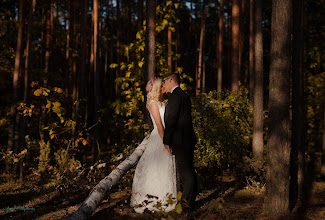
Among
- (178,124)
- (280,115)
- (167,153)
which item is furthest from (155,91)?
(280,115)

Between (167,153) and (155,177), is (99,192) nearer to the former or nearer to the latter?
(155,177)

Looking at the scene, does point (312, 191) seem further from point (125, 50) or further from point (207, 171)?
point (125, 50)

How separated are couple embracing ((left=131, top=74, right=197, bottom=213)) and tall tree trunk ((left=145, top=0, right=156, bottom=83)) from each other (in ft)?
9.09

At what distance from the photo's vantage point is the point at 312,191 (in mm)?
7625

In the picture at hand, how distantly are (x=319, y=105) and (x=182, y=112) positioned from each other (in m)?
14.3

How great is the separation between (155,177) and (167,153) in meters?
0.44

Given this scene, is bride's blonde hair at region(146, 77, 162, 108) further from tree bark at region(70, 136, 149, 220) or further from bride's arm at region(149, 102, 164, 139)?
tree bark at region(70, 136, 149, 220)

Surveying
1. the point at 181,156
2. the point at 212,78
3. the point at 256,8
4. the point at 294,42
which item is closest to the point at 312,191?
the point at 294,42

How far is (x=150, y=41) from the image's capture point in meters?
8.45

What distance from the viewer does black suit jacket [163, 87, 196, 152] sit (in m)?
5.24

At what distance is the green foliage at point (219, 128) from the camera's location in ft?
30.0

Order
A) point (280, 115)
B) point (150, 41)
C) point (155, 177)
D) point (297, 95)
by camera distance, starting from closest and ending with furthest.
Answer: point (280, 115) → point (155, 177) → point (297, 95) → point (150, 41)

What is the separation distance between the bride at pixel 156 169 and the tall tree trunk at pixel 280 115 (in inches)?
63.6

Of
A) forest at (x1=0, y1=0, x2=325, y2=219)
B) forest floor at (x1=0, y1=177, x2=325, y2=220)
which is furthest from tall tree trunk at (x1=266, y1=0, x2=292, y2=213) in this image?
forest floor at (x1=0, y1=177, x2=325, y2=220)
